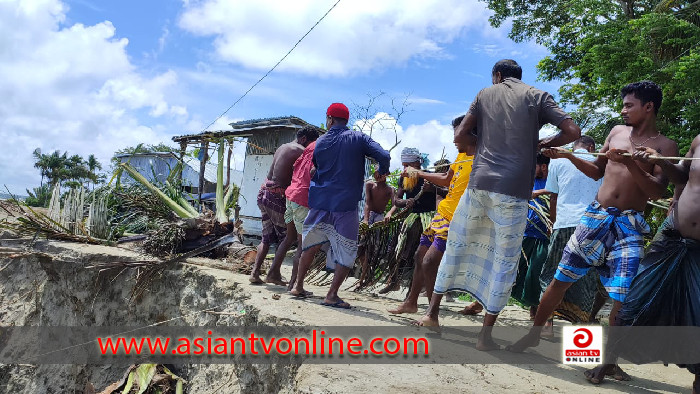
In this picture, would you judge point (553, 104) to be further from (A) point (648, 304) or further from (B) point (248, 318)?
(B) point (248, 318)

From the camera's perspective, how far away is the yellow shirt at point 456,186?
12.8 ft

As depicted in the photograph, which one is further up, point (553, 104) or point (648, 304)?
point (553, 104)

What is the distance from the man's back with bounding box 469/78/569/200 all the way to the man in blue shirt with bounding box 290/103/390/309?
1.33 m

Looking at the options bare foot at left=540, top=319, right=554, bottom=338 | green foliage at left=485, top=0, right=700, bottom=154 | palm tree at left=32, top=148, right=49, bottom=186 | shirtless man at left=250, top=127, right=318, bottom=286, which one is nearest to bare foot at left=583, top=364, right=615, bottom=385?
bare foot at left=540, top=319, right=554, bottom=338

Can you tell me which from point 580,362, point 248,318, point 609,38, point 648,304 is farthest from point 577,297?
point 609,38

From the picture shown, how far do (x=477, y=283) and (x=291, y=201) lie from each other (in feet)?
7.52

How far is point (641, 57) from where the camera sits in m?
10.6

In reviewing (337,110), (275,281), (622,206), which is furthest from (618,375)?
(275,281)

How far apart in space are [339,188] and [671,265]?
2.55 metres

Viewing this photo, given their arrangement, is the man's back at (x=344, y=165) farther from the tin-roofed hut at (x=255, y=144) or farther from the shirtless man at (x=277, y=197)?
the tin-roofed hut at (x=255, y=144)

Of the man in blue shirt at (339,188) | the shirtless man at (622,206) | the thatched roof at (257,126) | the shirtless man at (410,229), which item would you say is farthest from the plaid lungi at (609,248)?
the thatched roof at (257,126)

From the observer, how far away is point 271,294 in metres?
4.63

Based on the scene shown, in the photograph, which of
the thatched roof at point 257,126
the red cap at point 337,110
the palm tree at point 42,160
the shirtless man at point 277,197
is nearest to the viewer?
the red cap at point 337,110

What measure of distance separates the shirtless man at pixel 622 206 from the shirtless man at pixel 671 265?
9cm
